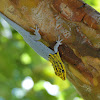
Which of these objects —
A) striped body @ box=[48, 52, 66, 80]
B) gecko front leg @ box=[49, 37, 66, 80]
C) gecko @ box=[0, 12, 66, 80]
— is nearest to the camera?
gecko @ box=[0, 12, 66, 80]

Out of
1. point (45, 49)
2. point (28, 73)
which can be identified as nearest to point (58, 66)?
point (45, 49)

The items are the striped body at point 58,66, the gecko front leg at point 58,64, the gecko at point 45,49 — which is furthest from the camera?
the striped body at point 58,66

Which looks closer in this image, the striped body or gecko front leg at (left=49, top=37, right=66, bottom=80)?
gecko front leg at (left=49, top=37, right=66, bottom=80)

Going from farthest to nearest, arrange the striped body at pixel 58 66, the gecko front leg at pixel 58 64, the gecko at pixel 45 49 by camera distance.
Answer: the striped body at pixel 58 66 → the gecko front leg at pixel 58 64 → the gecko at pixel 45 49

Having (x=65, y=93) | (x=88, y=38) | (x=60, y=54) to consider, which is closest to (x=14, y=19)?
(x=60, y=54)

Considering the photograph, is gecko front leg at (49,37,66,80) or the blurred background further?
the blurred background

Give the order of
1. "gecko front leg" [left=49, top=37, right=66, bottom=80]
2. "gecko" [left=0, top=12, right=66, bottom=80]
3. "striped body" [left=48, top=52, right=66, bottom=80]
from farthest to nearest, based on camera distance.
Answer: "striped body" [left=48, top=52, right=66, bottom=80]
"gecko front leg" [left=49, top=37, right=66, bottom=80]
"gecko" [left=0, top=12, right=66, bottom=80]

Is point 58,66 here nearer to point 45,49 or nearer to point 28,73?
point 45,49

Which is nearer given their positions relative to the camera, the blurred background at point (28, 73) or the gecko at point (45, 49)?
the gecko at point (45, 49)

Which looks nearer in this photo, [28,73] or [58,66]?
[58,66]

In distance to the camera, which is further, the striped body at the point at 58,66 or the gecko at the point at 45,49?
the striped body at the point at 58,66

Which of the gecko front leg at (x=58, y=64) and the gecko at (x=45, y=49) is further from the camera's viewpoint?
the gecko front leg at (x=58, y=64)
